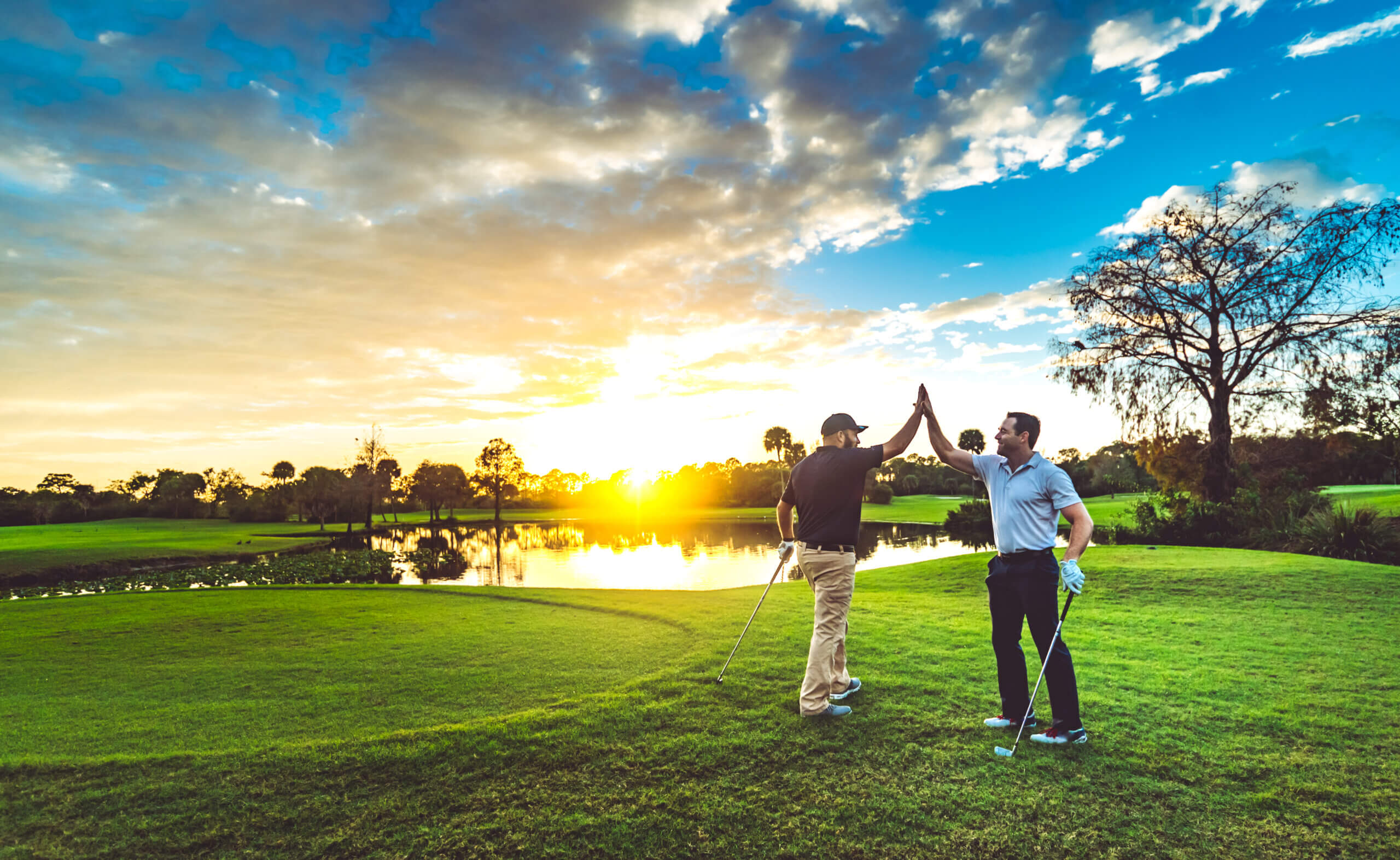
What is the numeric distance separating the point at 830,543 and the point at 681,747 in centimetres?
193

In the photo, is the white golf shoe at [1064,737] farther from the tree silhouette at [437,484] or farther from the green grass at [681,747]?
the tree silhouette at [437,484]

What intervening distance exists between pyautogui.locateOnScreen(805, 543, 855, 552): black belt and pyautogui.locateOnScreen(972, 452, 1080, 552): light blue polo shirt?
1123 millimetres

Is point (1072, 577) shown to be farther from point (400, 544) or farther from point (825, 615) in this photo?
point (400, 544)

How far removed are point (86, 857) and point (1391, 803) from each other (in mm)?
7436

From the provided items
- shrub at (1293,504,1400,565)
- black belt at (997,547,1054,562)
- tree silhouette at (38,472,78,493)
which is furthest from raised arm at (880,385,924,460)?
tree silhouette at (38,472,78,493)

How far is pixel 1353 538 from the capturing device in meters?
14.8

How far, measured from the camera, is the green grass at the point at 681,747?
11.8 feet

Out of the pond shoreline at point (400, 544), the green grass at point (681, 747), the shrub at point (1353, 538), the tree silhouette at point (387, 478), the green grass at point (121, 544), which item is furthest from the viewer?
the tree silhouette at point (387, 478)

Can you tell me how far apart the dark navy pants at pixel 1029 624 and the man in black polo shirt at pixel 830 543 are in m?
1.14

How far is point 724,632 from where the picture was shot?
8.67 meters

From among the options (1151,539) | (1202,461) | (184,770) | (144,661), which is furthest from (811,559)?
(1202,461)

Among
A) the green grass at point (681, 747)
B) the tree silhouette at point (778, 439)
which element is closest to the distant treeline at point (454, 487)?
the tree silhouette at point (778, 439)

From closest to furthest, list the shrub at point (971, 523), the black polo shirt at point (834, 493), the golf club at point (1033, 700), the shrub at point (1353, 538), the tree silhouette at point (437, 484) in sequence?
the golf club at point (1033, 700)
the black polo shirt at point (834, 493)
the shrub at point (1353, 538)
the shrub at point (971, 523)
the tree silhouette at point (437, 484)

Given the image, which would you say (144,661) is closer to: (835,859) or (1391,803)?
(835,859)
